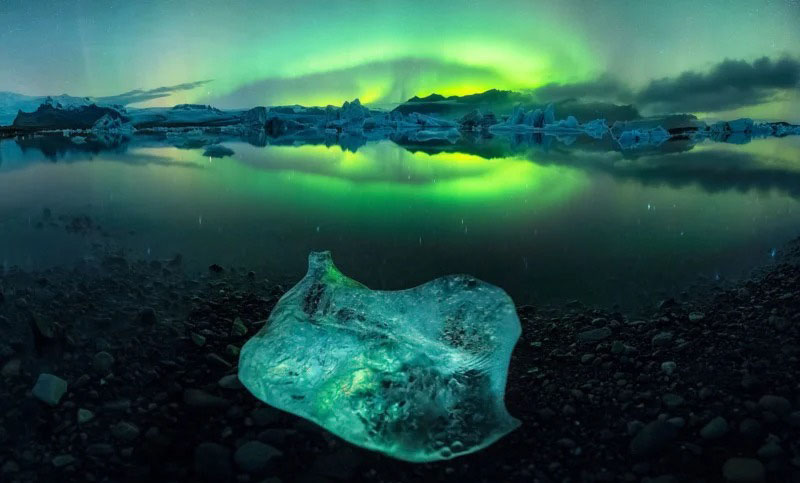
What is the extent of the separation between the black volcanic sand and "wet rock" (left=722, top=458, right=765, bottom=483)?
0.01 m

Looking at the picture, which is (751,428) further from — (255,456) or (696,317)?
(255,456)

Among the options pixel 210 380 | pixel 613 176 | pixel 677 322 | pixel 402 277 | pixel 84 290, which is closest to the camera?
pixel 210 380

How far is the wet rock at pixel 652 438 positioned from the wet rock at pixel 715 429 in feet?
0.61

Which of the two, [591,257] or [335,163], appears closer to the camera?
[591,257]

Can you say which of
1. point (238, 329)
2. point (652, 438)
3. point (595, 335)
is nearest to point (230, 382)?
point (238, 329)

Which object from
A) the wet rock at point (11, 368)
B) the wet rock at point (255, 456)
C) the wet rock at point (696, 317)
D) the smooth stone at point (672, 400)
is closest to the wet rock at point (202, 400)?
the wet rock at point (255, 456)

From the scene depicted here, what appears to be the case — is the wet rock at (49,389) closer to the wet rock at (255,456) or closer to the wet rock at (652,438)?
the wet rock at (255,456)

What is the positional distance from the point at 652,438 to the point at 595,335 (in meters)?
1.76

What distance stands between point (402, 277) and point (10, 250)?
622 centimetres

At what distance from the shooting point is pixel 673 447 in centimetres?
338

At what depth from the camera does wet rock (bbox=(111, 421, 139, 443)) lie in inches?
140

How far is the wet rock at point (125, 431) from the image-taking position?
3551 millimetres

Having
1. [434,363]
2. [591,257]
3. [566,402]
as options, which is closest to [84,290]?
[434,363]

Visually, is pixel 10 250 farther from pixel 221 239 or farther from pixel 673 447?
pixel 673 447
